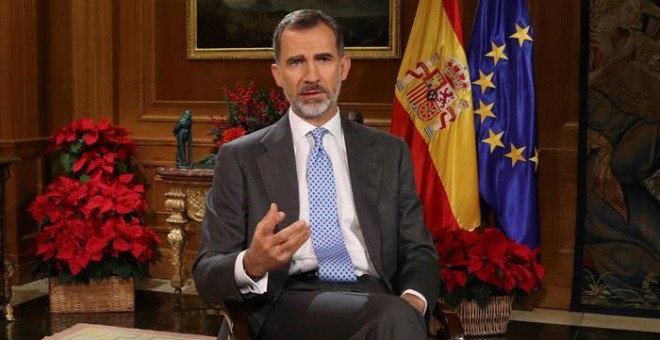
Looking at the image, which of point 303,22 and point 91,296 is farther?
point 91,296

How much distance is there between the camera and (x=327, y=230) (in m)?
2.50

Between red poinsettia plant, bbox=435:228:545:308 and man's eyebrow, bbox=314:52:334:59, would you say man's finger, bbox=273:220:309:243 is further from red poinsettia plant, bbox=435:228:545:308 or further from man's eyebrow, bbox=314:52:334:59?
red poinsettia plant, bbox=435:228:545:308

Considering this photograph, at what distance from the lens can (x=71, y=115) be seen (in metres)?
5.94

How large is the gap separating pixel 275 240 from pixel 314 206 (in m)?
0.47

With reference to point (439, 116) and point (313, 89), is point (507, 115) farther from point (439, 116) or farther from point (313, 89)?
point (313, 89)

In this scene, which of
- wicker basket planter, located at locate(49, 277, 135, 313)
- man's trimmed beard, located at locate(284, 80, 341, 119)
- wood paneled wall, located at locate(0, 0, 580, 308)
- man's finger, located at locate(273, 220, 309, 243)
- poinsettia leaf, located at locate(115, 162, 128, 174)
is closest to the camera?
man's finger, located at locate(273, 220, 309, 243)

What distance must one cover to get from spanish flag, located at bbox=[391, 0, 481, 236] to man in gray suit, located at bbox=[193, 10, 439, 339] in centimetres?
205

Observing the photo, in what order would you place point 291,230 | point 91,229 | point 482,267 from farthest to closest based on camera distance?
point 91,229 → point 482,267 → point 291,230

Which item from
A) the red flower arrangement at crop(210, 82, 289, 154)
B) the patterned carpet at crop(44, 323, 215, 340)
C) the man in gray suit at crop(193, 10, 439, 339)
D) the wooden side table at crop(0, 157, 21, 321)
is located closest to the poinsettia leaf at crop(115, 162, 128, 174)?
the red flower arrangement at crop(210, 82, 289, 154)

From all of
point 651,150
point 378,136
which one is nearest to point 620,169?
point 651,150

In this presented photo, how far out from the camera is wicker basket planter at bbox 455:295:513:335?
449cm

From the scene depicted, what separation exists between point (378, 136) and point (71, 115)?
151 inches

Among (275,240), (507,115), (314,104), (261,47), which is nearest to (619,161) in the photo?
(507,115)

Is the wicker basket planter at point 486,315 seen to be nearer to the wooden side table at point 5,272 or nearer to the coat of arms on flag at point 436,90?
the coat of arms on flag at point 436,90
